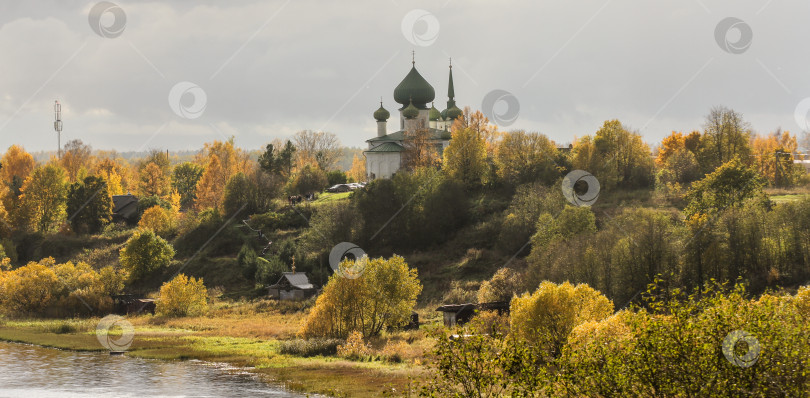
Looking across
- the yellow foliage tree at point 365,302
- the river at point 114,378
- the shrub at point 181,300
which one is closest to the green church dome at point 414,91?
the shrub at point 181,300

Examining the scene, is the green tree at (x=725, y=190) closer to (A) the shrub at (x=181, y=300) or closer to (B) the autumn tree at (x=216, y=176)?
(A) the shrub at (x=181, y=300)

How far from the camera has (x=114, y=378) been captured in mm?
42625

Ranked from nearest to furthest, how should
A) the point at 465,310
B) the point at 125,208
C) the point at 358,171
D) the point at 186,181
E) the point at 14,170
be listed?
the point at 465,310, the point at 125,208, the point at 186,181, the point at 14,170, the point at 358,171

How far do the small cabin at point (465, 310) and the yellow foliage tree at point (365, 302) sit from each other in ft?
8.98

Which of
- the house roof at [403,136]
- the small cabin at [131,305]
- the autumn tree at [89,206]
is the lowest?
the small cabin at [131,305]

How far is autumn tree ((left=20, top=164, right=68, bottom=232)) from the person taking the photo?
103 meters

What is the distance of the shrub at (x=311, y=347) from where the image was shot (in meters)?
50.1

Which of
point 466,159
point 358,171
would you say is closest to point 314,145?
point 358,171

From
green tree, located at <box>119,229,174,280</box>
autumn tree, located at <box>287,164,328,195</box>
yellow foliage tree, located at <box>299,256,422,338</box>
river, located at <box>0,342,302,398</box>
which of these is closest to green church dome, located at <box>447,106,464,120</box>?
autumn tree, located at <box>287,164,328,195</box>

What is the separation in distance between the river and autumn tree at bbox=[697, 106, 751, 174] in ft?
199

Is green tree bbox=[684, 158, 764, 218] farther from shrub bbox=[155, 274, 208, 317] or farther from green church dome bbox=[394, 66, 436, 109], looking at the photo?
green church dome bbox=[394, 66, 436, 109]

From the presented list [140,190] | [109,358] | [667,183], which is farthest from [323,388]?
[140,190]

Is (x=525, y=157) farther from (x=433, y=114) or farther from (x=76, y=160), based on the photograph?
(x=76, y=160)

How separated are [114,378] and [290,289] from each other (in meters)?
28.7
